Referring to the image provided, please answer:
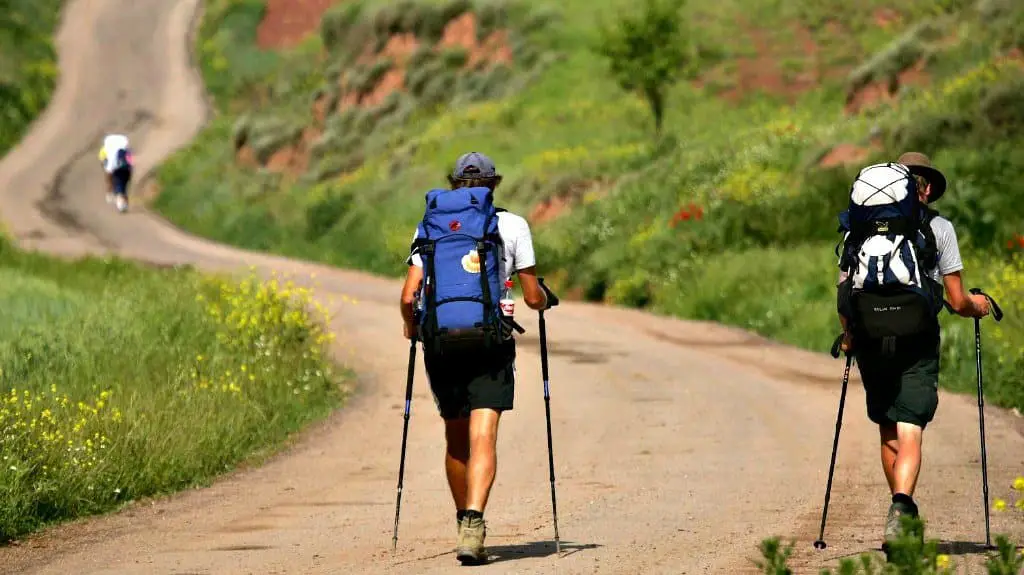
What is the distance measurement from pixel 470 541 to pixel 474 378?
2.72 feet

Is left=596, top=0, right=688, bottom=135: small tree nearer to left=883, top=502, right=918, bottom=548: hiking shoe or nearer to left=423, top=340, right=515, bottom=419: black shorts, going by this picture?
left=423, top=340, right=515, bottom=419: black shorts

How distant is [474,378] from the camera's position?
877 cm

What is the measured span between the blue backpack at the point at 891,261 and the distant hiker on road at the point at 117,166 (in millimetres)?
33505

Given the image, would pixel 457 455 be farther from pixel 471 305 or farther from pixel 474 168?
pixel 474 168

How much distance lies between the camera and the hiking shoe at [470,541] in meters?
8.56

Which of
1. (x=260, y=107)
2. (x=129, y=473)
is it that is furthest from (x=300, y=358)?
(x=260, y=107)

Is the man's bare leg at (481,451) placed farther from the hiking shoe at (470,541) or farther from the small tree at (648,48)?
the small tree at (648,48)

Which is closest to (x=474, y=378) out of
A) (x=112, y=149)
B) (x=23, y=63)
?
(x=112, y=149)

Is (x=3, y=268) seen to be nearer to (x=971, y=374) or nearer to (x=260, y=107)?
(x=971, y=374)

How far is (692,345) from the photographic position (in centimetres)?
2102

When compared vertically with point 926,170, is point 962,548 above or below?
below

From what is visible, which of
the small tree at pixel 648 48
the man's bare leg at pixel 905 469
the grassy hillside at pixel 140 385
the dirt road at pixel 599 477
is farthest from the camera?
the small tree at pixel 648 48

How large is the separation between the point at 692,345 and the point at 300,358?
5.69 metres

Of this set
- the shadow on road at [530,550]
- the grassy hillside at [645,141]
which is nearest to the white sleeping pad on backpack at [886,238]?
the shadow on road at [530,550]
